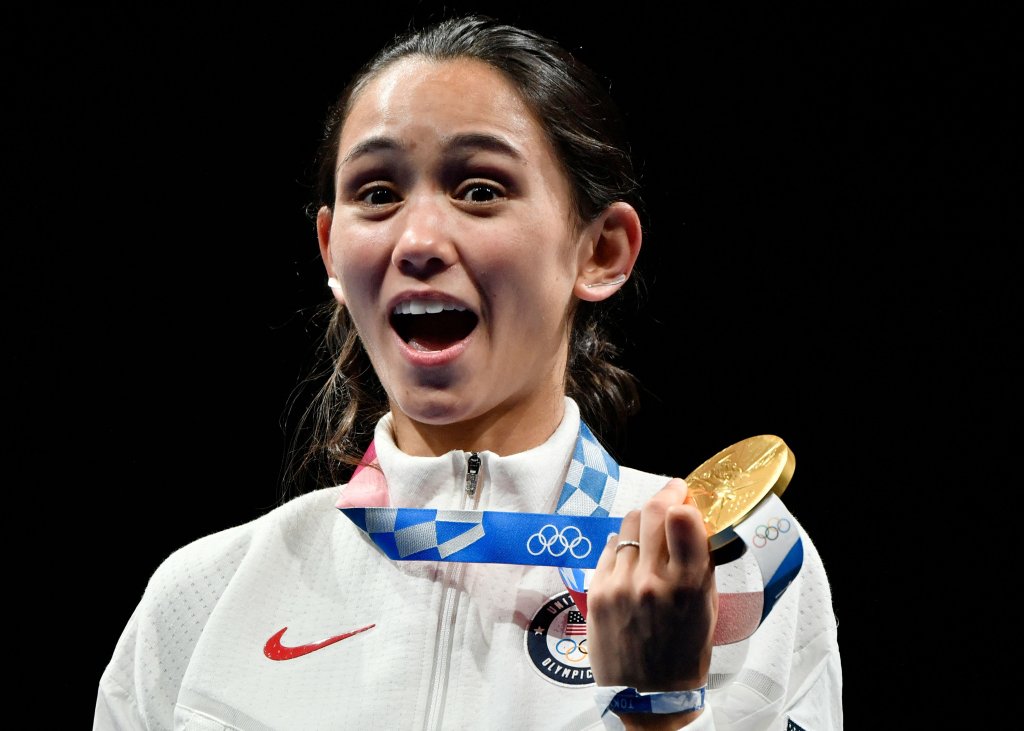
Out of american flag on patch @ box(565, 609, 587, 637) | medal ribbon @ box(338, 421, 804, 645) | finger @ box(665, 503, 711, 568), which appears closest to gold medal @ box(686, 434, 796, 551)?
finger @ box(665, 503, 711, 568)

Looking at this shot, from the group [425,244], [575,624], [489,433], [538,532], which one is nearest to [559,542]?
[538,532]

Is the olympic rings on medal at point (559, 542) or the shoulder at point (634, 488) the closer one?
the olympic rings on medal at point (559, 542)

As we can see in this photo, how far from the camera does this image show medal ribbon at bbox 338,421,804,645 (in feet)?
5.24

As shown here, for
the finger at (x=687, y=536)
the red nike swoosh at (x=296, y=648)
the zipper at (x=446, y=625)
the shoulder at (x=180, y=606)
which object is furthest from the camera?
the shoulder at (x=180, y=606)

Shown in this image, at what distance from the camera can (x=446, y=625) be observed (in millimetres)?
1663

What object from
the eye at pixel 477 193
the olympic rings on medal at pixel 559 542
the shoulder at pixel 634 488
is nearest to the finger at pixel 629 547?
the olympic rings on medal at pixel 559 542

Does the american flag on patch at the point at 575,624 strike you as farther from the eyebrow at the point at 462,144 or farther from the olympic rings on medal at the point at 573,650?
the eyebrow at the point at 462,144

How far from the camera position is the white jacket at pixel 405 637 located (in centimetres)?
160

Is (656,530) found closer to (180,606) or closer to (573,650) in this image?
(573,650)

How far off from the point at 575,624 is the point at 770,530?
1.63 feet

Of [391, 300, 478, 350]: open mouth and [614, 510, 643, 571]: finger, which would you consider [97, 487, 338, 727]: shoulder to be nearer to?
[391, 300, 478, 350]: open mouth

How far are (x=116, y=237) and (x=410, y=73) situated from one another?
1342 mm

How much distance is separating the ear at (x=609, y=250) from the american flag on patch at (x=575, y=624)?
21.5 inches

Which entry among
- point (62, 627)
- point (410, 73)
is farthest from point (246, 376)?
point (410, 73)
